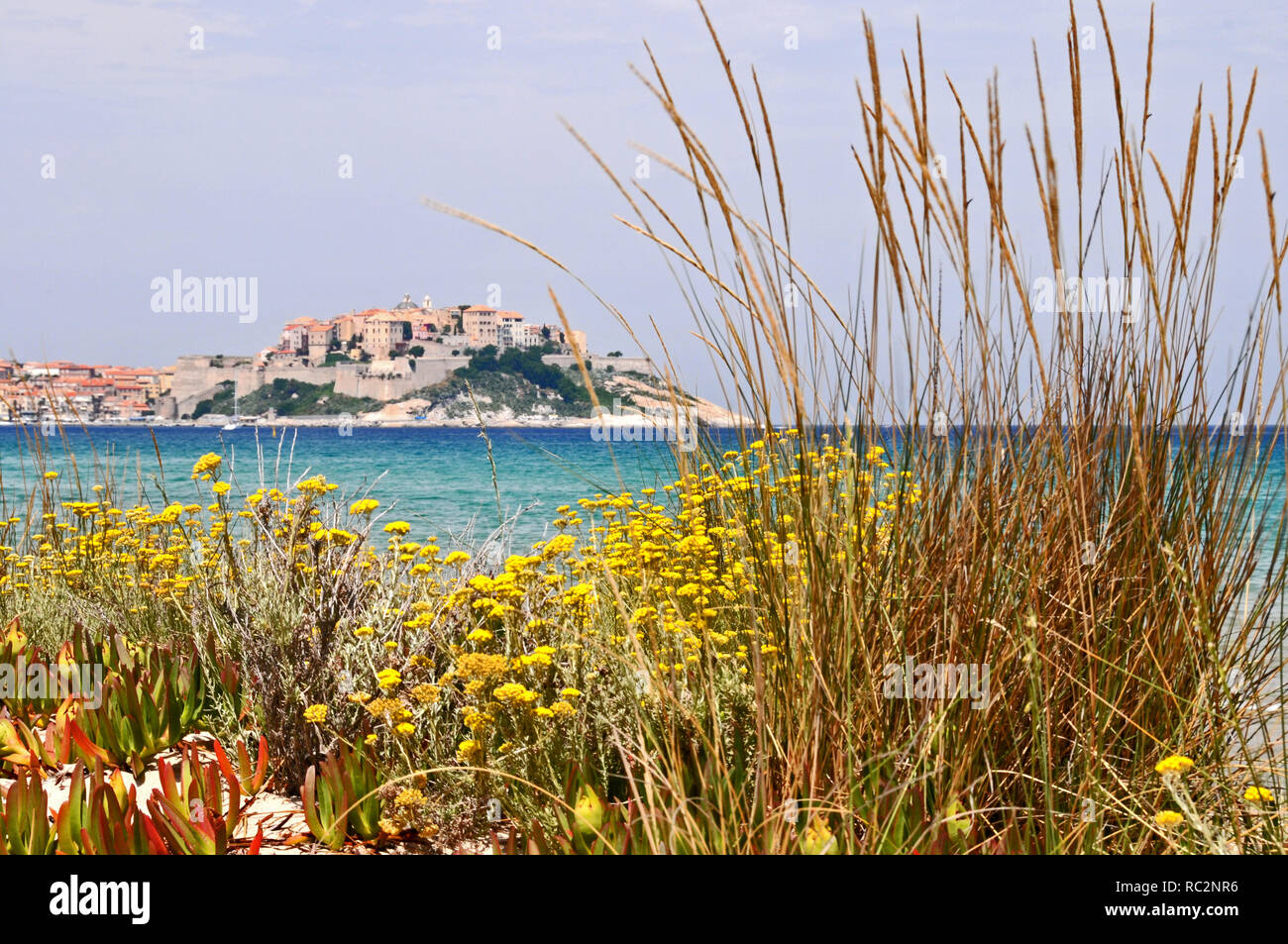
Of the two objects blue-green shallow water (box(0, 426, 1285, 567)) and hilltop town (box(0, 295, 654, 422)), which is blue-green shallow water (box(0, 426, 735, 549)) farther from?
hilltop town (box(0, 295, 654, 422))

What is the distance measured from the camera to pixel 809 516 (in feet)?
5.81

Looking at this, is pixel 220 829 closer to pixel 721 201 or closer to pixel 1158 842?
pixel 721 201

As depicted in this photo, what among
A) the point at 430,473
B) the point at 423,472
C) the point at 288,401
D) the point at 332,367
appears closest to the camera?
the point at 430,473

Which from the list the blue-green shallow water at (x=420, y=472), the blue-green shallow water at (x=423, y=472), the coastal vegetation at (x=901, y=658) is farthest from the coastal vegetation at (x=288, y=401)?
the coastal vegetation at (x=901, y=658)

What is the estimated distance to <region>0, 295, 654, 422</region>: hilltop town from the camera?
5781 cm

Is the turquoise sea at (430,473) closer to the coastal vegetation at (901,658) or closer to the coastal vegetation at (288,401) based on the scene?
the coastal vegetation at (901,658)

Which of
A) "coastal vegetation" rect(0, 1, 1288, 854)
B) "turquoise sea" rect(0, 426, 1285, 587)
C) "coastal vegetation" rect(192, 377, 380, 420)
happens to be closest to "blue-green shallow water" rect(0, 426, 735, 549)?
"turquoise sea" rect(0, 426, 1285, 587)

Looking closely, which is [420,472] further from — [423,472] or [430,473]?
[430,473]

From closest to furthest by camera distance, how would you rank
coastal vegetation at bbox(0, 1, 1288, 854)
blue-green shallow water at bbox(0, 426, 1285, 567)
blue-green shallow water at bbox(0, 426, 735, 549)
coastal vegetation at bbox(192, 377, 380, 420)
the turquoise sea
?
1. coastal vegetation at bbox(0, 1, 1288, 854)
2. the turquoise sea
3. blue-green shallow water at bbox(0, 426, 1285, 567)
4. blue-green shallow water at bbox(0, 426, 735, 549)
5. coastal vegetation at bbox(192, 377, 380, 420)

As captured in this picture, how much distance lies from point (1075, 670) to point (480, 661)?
1.29 m

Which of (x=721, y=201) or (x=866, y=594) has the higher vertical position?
(x=721, y=201)

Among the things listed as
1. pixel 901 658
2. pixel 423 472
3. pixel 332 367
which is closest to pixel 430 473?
pixel 423 472

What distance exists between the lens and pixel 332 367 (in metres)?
65.1
